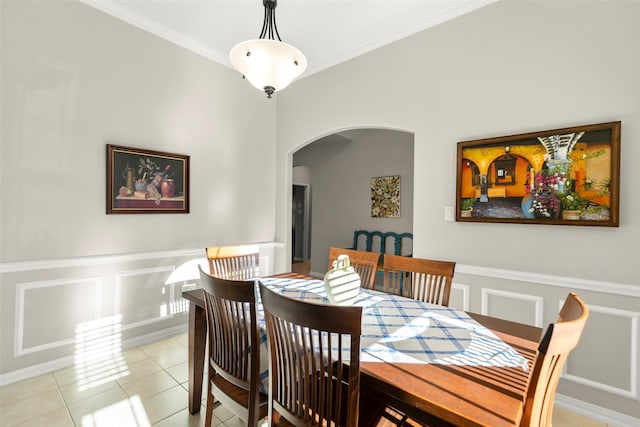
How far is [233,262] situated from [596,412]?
285 cm

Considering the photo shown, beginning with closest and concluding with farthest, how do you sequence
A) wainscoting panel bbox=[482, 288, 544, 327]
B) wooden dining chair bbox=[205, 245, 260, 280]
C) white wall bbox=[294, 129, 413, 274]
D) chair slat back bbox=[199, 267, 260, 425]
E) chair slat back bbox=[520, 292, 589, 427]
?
chair slat back bbox=[520, 292, 589, 427] → chair slat back bbox=[199, 267, 260, 425] → wainscoting panel bbox=[482, 288, 544, 327] → wooden dining chair bbox=[205, 245, 260, 280] → white wall bbox=[294, 129, 413, 274]

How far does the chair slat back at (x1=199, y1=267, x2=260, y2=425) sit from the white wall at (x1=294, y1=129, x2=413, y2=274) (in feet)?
13.0

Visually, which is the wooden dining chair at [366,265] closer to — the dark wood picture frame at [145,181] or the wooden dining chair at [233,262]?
the wooden dining chair at [233,262]

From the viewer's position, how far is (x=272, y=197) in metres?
4.23

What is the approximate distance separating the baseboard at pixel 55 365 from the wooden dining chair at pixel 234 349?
1.78 metres

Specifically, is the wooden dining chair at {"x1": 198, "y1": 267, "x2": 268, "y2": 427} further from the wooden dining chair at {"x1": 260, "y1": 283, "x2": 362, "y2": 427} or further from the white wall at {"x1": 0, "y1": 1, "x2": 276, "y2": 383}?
the white wall at {"x1": 0, "y1": 1, "x2": 276, "y2": 383}

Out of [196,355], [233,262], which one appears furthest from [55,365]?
[233,262]

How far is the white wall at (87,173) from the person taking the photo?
2.32 meters

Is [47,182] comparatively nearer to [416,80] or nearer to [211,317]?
[211,317]

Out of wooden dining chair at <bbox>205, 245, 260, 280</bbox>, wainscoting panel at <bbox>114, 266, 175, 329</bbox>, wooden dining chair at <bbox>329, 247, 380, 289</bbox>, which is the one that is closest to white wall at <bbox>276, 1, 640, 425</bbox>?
wooden dining chair at <bbox>329, 247, 380, 289</bbox>

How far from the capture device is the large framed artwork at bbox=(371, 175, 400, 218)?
511 centimetres

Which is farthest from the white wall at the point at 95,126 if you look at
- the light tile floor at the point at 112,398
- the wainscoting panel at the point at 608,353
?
the wainscoting panel at the point at 608,353

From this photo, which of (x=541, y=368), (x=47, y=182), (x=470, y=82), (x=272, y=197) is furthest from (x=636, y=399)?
(x=47, y=182)

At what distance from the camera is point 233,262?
8.55ft
